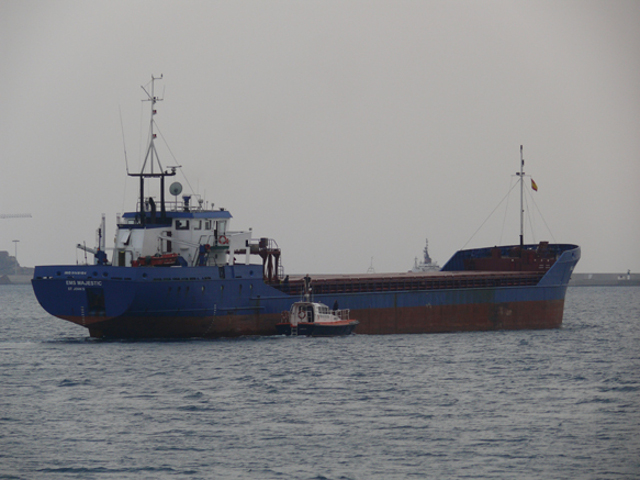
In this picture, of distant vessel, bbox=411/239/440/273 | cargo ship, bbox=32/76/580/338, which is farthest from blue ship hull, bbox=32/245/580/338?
distant vessel, bbox=411/239/440/273

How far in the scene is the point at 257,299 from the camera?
144 feet

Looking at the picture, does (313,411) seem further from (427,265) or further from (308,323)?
(427,265)

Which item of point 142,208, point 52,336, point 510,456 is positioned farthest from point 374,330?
point 510,456

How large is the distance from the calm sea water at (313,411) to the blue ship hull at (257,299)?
44.4 inches

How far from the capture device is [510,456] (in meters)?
22.4

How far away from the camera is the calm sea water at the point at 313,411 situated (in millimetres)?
21656

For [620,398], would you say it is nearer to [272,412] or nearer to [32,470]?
[272,412]

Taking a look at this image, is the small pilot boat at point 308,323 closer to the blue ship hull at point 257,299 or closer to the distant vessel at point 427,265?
the blue ship hull at point 257,299

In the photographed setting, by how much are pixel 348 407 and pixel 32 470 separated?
32.5 feet

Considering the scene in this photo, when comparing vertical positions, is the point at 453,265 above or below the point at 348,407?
above

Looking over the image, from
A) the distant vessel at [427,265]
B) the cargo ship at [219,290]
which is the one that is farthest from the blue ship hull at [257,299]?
the distant vessel at [427,265]

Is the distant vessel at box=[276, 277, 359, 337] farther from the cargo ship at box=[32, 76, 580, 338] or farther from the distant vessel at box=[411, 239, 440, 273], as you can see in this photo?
the distant vessel at box=[411, 239, 440, 273]

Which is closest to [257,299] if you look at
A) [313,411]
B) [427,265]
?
[313,411]

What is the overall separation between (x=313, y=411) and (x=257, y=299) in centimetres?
1712
